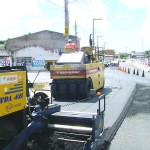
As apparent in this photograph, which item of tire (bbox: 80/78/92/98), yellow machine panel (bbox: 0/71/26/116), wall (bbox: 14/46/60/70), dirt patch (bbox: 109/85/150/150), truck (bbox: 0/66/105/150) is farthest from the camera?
wall (bbox: 14/46/60/70)

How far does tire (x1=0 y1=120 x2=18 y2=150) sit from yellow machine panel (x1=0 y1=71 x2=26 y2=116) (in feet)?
0.93

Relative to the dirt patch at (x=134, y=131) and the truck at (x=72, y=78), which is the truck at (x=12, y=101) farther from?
the truck at (x=72, y=78)

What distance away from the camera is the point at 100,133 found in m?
6.53

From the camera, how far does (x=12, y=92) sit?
208 inches

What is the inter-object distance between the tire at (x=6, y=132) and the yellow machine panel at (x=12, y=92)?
11.2 inches

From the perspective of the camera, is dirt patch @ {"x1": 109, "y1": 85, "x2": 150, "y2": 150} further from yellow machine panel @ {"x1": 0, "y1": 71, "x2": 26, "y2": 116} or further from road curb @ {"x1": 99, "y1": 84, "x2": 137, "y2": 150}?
yellow machine panel @ {"x1": 0, "y1": 71, "x2": 26, "y2": 116}

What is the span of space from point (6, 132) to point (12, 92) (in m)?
0.71

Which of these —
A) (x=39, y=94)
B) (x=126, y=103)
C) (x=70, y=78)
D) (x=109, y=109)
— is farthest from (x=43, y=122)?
(x=70, y=78)

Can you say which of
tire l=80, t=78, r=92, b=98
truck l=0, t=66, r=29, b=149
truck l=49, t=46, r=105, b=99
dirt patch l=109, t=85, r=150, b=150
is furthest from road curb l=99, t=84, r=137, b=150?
truck l=49, t=46, r=105, b=99

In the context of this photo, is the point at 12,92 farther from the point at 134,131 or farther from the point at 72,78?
the point at 72,78

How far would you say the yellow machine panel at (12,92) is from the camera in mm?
5031

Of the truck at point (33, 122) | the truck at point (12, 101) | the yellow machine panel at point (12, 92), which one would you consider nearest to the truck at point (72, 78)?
the truck at point (33, 122)

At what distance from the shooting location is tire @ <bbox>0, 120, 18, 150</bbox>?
5.33m

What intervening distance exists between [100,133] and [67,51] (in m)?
10.8
